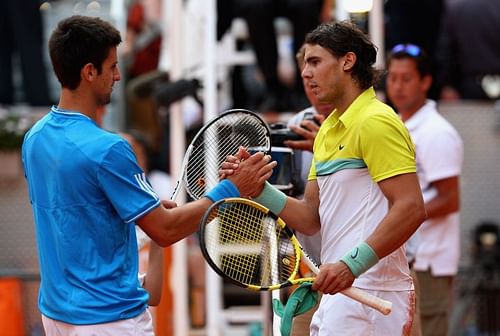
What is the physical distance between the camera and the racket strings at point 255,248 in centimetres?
Answer: 505

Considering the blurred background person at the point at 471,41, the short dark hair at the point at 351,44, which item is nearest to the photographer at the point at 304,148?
the short dark hair at the point at 351,44

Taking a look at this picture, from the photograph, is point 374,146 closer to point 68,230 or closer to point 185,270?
point 68,230

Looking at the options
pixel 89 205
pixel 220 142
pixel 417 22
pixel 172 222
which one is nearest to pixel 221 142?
pixel 220 142

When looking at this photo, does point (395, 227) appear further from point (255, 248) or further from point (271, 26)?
point (271, 26)

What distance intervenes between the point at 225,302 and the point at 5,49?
2.89 m

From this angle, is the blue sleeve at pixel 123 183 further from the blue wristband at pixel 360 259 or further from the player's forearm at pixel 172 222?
the blue wristband at pixel 360 259

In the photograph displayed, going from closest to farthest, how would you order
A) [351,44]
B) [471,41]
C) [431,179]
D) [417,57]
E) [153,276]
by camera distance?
1. [351,44]
2. [153,276]
3. [431,179]
4. [417,57]
5. [471,41]

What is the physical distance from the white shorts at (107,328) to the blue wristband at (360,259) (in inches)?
33.2

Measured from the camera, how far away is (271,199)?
5.38 meters

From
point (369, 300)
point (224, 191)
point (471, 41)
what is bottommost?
point (369, 300)

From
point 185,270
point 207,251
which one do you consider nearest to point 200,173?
point 207,251

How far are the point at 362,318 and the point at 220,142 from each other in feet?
3.79

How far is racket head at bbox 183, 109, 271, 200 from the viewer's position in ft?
18.2

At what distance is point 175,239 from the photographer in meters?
4.99
